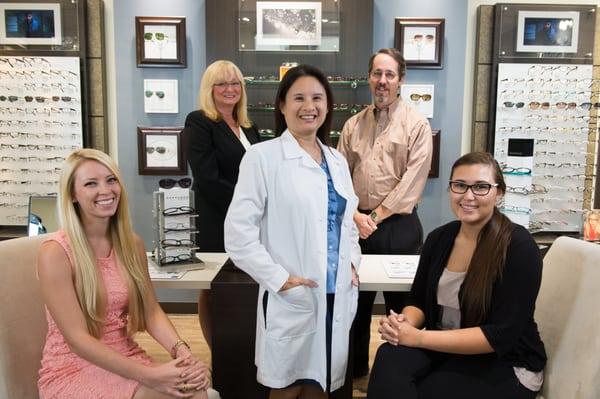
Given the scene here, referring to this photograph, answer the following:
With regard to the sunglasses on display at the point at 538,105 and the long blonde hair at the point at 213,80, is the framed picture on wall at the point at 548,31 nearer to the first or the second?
the sunglasses on display at the point at 538,105

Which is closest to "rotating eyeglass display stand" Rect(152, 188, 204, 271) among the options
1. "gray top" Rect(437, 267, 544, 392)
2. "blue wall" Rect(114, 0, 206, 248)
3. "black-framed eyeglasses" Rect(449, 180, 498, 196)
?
"gray top" Rect(437, 267, 544, 392)

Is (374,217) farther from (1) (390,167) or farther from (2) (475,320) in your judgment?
(2) (475,320)

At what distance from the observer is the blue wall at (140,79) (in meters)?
3.92

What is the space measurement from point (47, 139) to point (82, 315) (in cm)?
275

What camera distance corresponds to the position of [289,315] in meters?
1.87

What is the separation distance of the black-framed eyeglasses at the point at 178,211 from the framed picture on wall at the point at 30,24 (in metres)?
2.28

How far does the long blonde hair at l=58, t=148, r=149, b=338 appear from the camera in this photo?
5.64ft

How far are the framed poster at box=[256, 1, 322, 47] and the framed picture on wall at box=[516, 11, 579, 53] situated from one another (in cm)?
148

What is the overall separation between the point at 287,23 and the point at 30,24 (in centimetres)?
185

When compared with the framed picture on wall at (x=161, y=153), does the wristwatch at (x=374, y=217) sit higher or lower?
lower

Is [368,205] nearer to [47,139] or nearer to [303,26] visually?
[303,26]

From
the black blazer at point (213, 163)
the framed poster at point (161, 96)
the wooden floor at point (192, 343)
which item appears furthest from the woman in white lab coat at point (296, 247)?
the framed poster at point (161, 96)

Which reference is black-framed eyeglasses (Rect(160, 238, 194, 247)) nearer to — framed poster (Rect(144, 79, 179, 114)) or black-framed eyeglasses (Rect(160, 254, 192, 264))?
black-framed eyeglasses (Rect(160, 254, 192, 264))

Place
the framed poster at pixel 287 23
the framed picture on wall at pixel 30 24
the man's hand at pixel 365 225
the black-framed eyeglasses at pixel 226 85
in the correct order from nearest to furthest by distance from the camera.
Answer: the man's hand at pixel 365 225
the black-framed eyeglasses at pixel 226 85
the framed poster at pixel 287 23
the framed picture on wall at pixel 30 24
